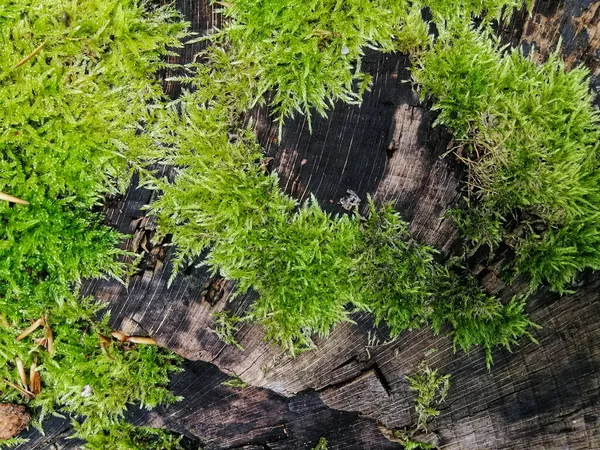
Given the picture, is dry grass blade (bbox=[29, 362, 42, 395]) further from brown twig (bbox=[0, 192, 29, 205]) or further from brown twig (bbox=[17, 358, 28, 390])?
brown twig (bbox=[0, 192, 29, 205])

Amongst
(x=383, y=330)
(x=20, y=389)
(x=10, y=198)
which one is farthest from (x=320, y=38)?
(x=20, y=389)

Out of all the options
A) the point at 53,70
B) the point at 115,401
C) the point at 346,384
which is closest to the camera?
the point at 53,70

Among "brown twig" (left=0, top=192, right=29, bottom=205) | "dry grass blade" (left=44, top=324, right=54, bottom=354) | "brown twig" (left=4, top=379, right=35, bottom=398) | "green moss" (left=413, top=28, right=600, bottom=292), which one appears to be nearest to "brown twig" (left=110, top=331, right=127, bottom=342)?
"dry grass blade" (left=44, top=324, right=54, bottom=354)

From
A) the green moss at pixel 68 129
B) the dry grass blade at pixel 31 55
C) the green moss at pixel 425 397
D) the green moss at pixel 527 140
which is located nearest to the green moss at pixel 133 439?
the green moss at pixel 68 129

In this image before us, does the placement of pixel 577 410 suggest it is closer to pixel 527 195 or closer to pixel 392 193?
pixel 527 195

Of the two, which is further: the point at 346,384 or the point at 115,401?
the point at 115,401

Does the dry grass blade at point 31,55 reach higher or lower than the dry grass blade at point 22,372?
higher

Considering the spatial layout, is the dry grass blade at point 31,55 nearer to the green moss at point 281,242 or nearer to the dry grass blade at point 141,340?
the green moss at point 281,242

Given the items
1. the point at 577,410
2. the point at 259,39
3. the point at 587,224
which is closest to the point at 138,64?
the point at 259,39
